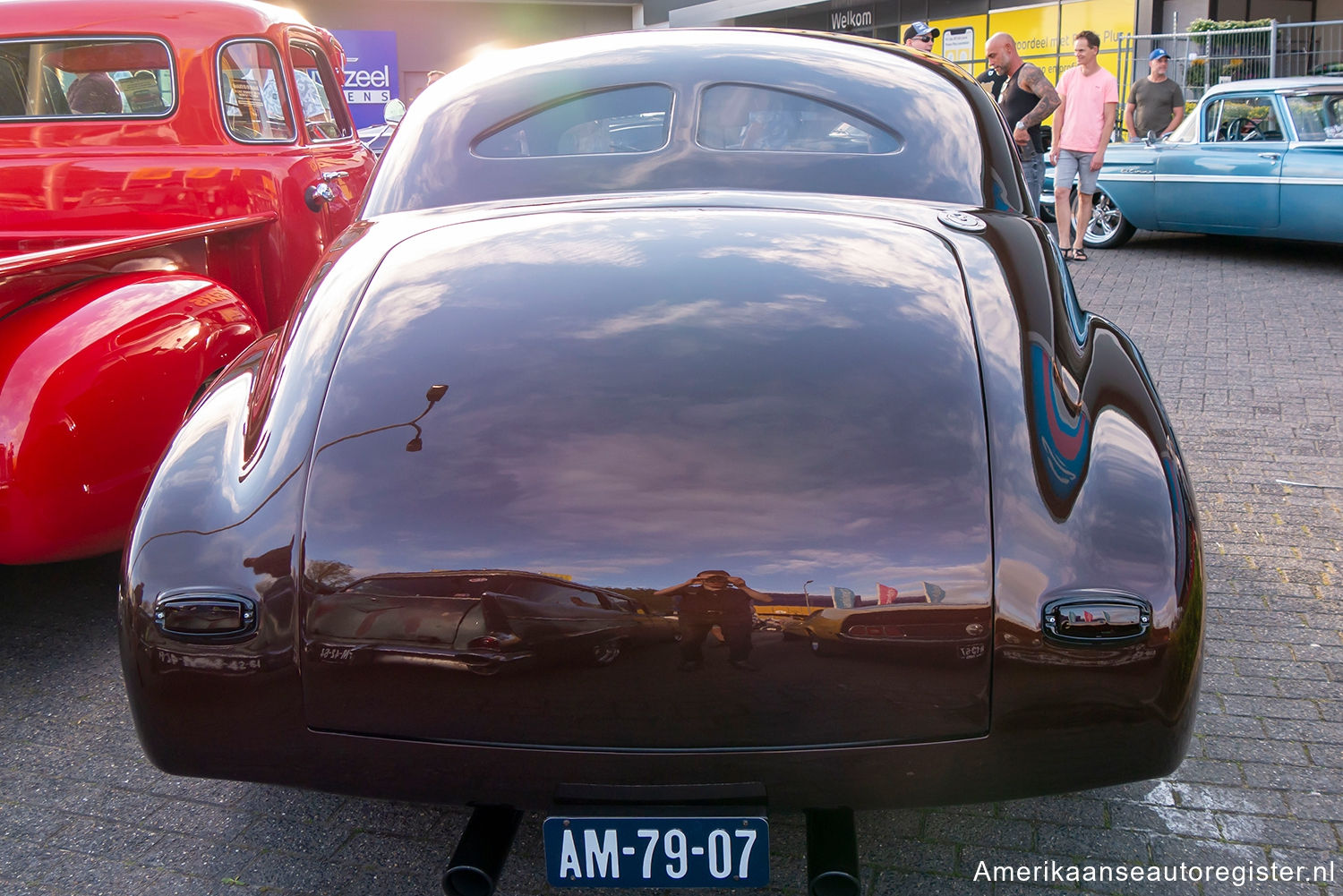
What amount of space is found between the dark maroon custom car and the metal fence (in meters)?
14.9

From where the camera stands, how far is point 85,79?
4770 millimetres

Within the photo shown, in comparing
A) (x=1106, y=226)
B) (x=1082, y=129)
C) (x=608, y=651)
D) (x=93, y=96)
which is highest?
(x=93, y=96)

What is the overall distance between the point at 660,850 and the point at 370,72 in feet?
76.6

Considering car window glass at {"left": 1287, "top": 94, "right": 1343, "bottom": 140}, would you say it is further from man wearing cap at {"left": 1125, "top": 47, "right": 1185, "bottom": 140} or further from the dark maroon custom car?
the dark maroon custom car

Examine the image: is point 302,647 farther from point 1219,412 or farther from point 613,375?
point 1219,412

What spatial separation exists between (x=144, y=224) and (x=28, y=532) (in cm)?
221

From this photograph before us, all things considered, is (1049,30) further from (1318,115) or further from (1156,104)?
(1318,115)

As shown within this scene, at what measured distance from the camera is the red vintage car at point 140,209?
2865 mm

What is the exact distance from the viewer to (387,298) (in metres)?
2.23

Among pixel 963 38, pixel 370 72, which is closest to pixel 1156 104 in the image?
pixel 963 38

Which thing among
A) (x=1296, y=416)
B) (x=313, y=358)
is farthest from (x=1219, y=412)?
(x=313, y=358)

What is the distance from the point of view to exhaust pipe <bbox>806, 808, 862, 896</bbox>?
1.77 m

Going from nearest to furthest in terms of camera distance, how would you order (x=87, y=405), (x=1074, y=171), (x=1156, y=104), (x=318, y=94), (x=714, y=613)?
(x=714, y=613), (x=87, y=405), (x=318, y=94), (x=1074, y=171), (x=1156, y=104)

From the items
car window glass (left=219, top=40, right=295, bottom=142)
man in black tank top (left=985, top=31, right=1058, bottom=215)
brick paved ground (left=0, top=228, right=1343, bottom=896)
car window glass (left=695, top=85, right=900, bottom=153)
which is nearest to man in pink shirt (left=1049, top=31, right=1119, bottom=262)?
man in black tank top (left=985, top=31, right=1058, bottom=215)
